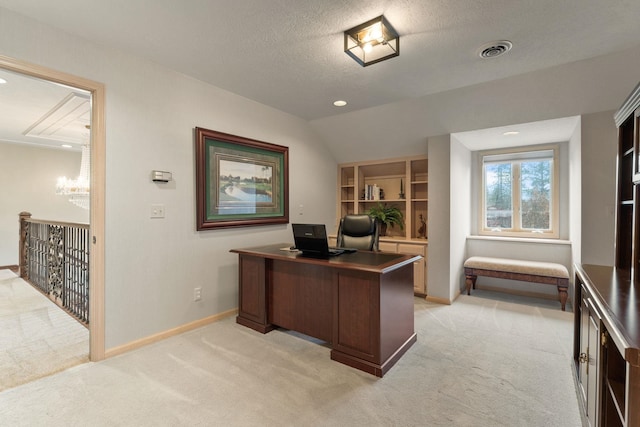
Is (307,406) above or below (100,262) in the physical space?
below

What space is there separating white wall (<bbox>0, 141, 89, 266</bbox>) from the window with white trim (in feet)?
27.1

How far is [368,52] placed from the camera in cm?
241

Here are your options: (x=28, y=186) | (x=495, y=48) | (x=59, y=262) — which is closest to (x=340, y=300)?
(x=495, y=48)

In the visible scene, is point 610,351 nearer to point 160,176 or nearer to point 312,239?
point 312,239

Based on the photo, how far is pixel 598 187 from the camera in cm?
299

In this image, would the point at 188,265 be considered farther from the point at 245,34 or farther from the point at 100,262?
the point at 245,34

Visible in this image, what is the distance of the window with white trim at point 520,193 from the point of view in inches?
170

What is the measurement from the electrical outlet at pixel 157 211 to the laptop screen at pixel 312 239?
49.8 inches

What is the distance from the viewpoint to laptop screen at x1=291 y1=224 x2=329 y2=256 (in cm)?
256

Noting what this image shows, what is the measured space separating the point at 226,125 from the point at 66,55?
141cm

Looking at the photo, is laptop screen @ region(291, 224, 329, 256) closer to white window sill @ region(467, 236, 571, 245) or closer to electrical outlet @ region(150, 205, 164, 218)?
electrical outlet @ region(150, 205, 164, 218)

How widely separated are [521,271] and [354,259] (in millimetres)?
2679

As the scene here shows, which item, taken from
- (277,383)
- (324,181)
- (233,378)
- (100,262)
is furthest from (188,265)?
(324,181)

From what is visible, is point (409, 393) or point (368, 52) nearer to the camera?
point (409, 393)
